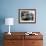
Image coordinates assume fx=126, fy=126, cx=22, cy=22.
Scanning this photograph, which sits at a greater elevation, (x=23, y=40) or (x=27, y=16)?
(x=27, y=16)

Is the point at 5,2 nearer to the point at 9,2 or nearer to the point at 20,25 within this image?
the point at 9,2

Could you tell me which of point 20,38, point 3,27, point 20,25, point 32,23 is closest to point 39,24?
point 32,23

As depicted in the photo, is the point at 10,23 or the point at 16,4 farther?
the point at 16,4

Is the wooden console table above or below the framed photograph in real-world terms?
below

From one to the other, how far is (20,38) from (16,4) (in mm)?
1255

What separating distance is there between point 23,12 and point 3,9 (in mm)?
710

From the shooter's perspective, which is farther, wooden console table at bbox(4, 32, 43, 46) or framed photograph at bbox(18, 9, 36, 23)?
framed photograph at bbox(18, 9, 36, 23)

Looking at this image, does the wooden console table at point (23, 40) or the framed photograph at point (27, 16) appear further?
the framed photograph at point (27, 16)

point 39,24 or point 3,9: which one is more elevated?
point 3,9

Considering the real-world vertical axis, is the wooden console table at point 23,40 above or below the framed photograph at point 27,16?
below

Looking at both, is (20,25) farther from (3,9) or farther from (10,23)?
(3,9)

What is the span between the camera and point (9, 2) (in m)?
4.42

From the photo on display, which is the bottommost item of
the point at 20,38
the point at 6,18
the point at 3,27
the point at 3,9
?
the point at 20,38

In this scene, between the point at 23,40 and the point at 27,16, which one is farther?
the point at 27,16
